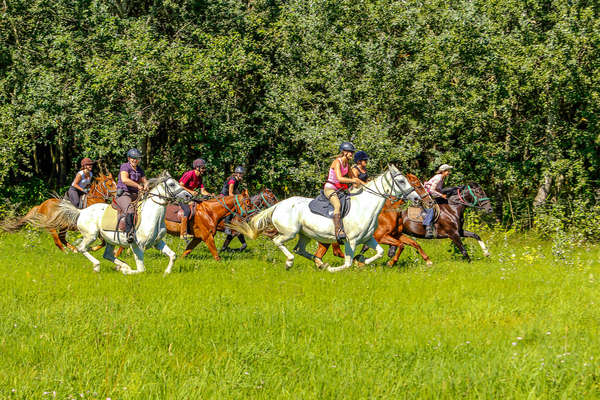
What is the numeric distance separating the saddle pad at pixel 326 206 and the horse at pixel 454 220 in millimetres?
2634

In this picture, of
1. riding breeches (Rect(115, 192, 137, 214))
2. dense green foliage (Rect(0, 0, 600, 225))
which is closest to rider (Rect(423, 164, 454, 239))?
dense green foliage (Rect(0, 0, 600, 225))

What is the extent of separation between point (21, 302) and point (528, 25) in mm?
17588

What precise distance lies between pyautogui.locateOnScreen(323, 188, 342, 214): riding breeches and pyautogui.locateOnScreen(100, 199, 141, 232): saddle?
4096mm

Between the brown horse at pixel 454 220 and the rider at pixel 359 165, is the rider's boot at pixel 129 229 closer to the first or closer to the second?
the rider at pixel 359 165

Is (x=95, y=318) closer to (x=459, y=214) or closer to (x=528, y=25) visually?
(x=459, y=214)

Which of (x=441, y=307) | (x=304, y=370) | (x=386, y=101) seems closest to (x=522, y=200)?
(x=386, y=101)

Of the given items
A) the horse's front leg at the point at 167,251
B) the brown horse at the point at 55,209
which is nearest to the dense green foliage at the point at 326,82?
the brown horse at the point at 55,209

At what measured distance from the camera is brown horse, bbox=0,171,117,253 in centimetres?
1305

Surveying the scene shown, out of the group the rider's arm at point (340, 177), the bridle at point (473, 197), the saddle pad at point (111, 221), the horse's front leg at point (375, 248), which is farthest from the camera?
the bridle at point (473, 197)

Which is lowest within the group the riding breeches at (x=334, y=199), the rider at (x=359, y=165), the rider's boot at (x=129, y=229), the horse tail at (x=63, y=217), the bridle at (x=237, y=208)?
the bridle at (x=237, y=208)

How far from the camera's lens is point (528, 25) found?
62.4 feet

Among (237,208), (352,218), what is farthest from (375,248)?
(237,208)

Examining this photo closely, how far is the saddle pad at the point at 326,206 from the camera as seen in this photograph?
40.5 feet

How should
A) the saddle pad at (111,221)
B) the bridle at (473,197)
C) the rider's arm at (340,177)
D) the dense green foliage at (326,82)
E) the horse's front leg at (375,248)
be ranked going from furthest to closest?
1. the dense green foliage at (326,82)
2. the bridle at (473,197)
3. the horse's front leg at (375,248)
4. the rider's arm at (340,177)
5. the saddle pad at (111,221)
